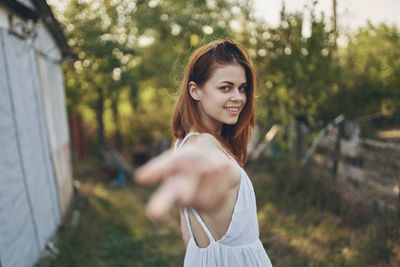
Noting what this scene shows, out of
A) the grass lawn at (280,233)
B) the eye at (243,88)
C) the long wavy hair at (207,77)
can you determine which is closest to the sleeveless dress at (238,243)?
the long wavy hair at (207,77)

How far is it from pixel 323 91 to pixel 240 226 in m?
4.91

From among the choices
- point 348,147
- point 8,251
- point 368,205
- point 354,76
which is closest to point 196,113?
point 8,251

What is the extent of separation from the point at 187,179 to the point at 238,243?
0.87 m

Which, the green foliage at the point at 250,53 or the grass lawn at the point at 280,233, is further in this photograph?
the green foliage at the point at 250,53

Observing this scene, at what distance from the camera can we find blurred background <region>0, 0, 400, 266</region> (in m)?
3.86

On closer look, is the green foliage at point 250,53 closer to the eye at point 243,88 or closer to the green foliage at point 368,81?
the green foliage at point 368,81

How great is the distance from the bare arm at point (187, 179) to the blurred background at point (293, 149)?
4.55 feet

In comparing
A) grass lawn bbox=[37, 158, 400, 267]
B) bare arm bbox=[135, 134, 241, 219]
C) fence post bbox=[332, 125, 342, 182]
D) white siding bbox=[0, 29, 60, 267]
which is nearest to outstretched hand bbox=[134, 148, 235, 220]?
bare arm bbox=[135, 134, 241, 219]

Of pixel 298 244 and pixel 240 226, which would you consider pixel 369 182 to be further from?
pixel 240 226

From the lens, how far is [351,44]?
5.68 metres

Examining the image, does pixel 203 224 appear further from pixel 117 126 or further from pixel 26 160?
pixel 117 126

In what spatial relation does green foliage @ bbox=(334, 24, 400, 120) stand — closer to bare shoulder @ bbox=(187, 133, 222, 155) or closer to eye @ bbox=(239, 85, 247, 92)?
eye @ bbox=(239, 85, 247, 92)

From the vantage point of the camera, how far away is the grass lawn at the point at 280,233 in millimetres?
3488

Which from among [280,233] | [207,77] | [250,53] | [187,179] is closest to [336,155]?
[280,233]
